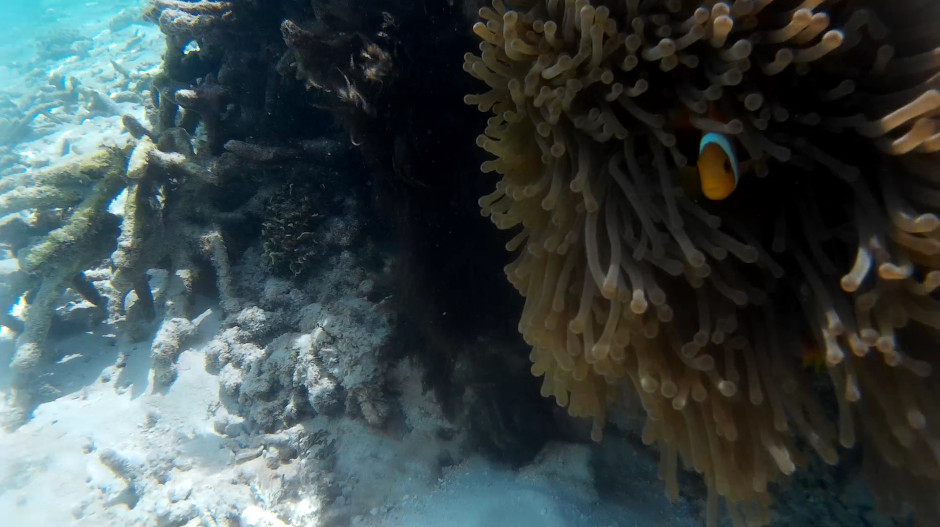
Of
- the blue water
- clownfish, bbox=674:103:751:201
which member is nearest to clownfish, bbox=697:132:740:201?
clownfish, bbox=674:103:751:201

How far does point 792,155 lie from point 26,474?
7261 mm

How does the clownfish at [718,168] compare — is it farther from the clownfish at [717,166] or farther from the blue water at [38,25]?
the blue water at [38,25]

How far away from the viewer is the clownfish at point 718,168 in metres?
1.54

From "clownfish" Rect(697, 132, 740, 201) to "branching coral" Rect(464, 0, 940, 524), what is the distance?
0.27 ft

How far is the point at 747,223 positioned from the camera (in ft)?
Answer: 5.99

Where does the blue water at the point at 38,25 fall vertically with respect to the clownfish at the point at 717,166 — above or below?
above

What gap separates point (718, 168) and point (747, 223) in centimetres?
40

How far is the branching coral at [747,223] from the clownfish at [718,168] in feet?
0.27

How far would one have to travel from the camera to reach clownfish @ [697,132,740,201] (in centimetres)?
154

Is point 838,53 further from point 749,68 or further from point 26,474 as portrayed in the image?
point 26,474

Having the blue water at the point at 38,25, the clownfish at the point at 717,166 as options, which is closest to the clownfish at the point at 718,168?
the clownfish at the point at 717,166

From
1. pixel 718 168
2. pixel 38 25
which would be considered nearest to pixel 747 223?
pixel 718 168

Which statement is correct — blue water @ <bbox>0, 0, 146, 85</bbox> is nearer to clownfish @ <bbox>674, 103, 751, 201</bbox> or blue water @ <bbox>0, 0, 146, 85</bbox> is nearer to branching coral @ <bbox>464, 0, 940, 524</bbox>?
branching coral @ <bbox>464, 0, 940, 524</bbox>

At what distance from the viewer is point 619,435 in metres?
2.92
